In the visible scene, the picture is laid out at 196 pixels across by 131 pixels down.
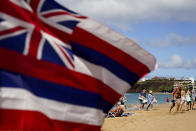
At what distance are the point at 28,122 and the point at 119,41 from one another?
52.7 inches

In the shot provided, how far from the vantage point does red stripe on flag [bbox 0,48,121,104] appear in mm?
2670

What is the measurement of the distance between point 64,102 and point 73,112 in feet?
0.46

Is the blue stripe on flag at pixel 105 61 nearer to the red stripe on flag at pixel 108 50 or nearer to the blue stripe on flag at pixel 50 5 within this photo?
the red stripe on flag at pixel 108 50

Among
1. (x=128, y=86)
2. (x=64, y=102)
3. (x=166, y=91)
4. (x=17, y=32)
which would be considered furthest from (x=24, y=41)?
(x=166, y=91)

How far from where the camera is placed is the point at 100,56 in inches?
131

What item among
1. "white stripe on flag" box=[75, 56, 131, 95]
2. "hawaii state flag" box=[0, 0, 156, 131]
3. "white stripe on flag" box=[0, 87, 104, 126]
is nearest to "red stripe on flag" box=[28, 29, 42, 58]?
"hawaii state flag" box=[0, 0, 156, 131]

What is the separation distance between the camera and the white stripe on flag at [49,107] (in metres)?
2.63

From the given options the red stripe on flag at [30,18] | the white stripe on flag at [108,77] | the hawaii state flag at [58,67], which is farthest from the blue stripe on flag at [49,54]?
the white stripe on flag at [108,77]

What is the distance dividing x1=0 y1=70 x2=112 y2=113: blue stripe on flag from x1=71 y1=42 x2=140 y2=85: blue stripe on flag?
0.35 meters

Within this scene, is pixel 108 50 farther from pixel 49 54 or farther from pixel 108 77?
pixel 49 54

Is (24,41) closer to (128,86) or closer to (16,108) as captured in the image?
(16,108)

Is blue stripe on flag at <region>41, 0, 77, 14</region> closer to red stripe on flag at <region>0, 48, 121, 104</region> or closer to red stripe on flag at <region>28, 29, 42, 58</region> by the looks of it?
red stripe on flag at <region>28, 29, 42, 58</region>

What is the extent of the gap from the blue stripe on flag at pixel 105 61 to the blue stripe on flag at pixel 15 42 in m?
0.59

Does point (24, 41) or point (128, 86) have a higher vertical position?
point (24, 41)
